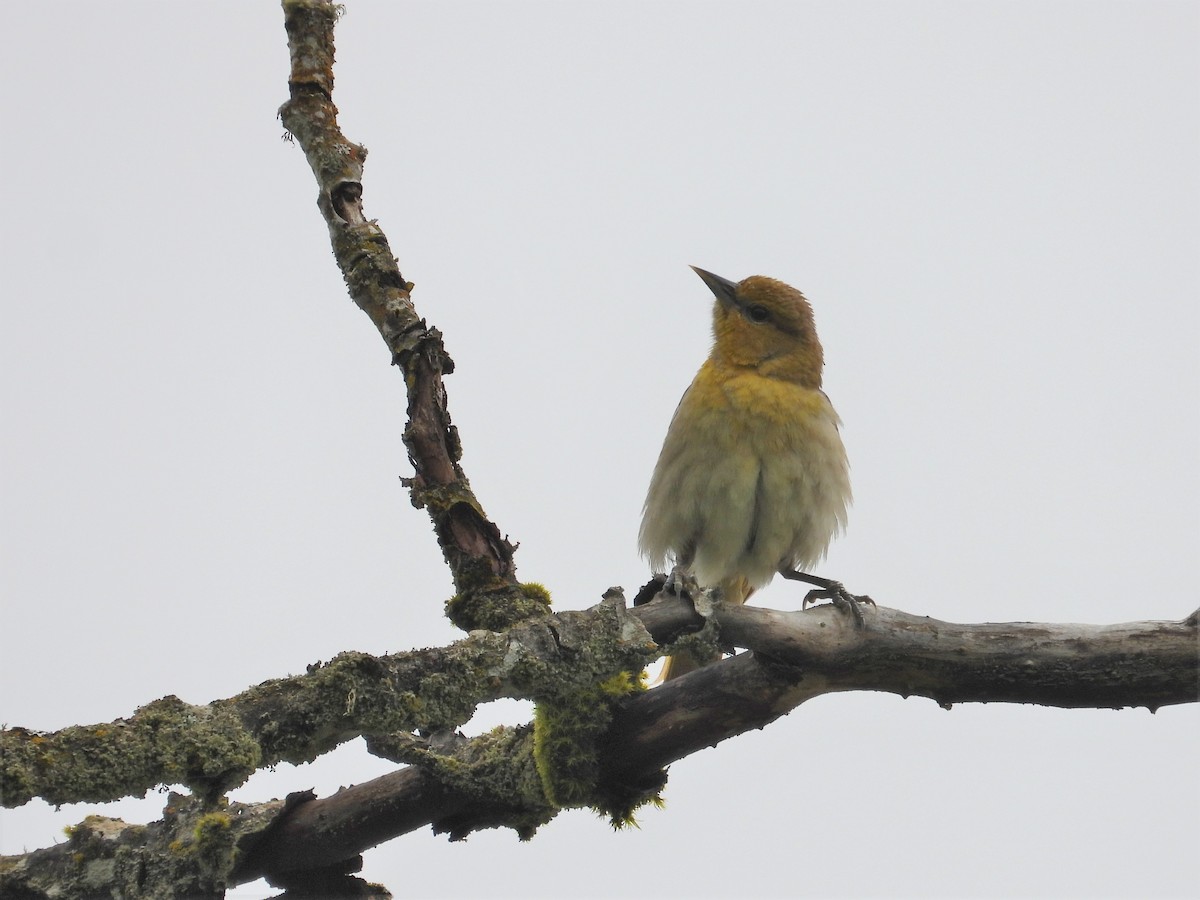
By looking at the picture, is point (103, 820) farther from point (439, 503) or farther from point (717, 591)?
point (717, 591)

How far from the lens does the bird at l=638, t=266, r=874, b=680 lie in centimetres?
655

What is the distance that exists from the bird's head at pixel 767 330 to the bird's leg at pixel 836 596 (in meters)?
1.36

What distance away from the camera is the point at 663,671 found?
690 cm

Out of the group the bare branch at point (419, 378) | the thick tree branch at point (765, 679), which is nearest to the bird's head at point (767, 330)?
the bare branch at point (419, 378)

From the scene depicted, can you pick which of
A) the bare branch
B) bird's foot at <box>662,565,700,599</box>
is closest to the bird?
bird's foot at <box>662,565,700,599</box>

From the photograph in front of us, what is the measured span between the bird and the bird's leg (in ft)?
0.31

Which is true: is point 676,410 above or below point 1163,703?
above

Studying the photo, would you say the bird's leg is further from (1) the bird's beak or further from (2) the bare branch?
(1) the bird's beak

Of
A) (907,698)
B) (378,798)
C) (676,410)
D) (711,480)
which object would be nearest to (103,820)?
(378,798)

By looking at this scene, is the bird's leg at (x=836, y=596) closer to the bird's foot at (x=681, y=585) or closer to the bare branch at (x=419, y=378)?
the bird's foot at (x=681, y=585)

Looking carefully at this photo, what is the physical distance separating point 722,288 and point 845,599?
343 cm

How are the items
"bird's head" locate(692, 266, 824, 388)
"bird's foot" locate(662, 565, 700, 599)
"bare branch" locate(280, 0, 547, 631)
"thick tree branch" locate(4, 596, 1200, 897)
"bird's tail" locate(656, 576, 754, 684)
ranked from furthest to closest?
"bird's head" locate(692, 266, 824, 388), "bird's tail" locate(656, 576, 754, 684), "bare branch" locate(280, 0, 547, 631), "bird's foot" locate(662, 565, 700, 599), "thick tree branch" locate(4, 596, 1200, 897)

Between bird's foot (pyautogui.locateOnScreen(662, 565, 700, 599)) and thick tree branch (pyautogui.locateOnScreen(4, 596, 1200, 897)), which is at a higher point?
bird's foot (pyautogui.locateOnScreen(662, 565, 700, 599))

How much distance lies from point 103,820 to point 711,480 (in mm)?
3451
